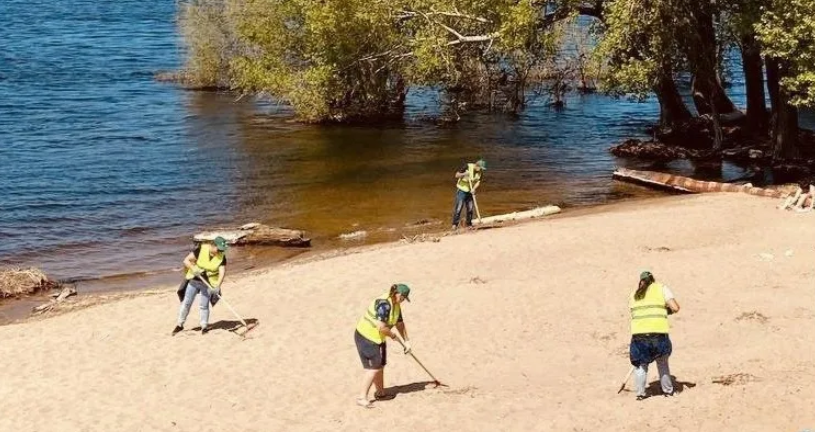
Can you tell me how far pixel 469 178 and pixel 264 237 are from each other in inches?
212

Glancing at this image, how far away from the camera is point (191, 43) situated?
53.8 metres

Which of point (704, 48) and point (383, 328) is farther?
point (704, 48)

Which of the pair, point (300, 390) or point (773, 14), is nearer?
point (300, 390)

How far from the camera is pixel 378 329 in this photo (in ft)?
46.4

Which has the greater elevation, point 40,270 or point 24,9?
Answer: point 24,9

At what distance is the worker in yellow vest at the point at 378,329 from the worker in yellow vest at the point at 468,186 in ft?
36.9

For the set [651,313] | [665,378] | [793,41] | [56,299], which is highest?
[793,41]

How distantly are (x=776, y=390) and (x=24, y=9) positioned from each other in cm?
8183

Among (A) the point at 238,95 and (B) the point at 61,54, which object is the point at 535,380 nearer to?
(A) the point at 238,95

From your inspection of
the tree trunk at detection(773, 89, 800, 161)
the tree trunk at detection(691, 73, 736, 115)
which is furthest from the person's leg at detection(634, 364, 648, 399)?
the tree trunk at detection(691, 73, 736, 115)

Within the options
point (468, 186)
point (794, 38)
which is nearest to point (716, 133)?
point (794, 38)

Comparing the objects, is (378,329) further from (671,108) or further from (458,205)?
(671,108)

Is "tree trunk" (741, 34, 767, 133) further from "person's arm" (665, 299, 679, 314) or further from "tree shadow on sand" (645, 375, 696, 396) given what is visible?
"person's arm" (665, 299, 679, 314)

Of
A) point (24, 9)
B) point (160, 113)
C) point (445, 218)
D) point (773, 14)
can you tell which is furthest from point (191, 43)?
point (24, 9)
